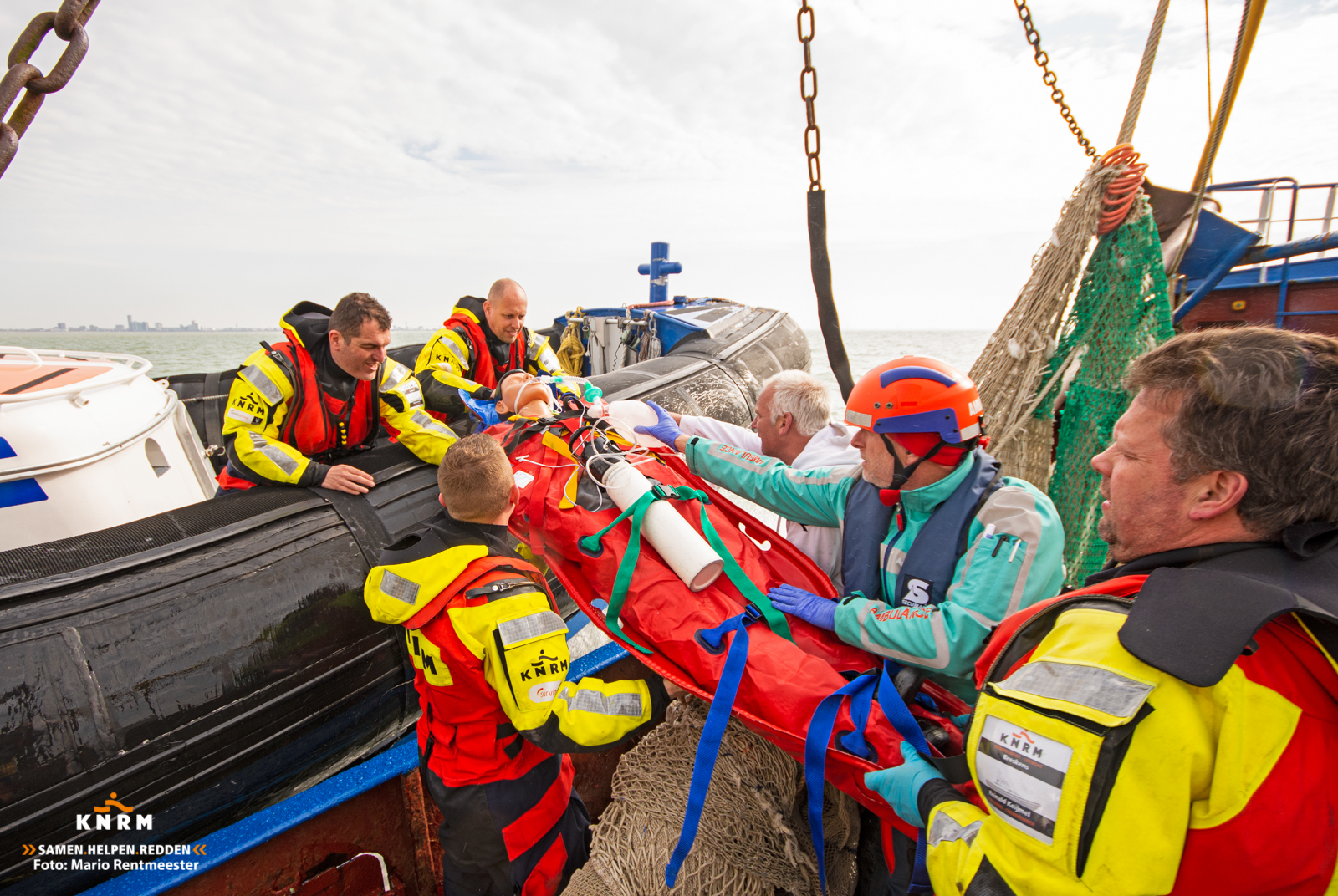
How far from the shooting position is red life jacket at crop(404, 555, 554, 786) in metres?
1.59

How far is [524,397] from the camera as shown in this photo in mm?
2854

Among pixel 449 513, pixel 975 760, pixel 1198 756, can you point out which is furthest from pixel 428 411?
pixel 1198 756

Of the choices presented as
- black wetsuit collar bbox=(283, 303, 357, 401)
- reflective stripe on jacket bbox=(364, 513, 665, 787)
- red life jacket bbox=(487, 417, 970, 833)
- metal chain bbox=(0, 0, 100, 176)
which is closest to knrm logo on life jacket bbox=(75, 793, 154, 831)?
reflective stripe on jacket bbox=(364, 513, 665, 787)

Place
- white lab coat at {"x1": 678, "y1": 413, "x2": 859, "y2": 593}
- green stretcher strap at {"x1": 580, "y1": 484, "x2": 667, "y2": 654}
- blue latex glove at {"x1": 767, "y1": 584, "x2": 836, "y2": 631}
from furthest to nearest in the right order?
white lab coat at {"x1": 678, "y1": 413, "x2": 859, "y2": 593}, green stretcher strap at {"x1": 580, "y1": 484, "x2": 667, "y2": 654}, blue latex glove at {"x1": 767, "y1": 584, "x2": 836, "y2": 631}

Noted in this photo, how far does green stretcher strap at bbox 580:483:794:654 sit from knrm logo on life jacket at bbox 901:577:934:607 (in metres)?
0.34

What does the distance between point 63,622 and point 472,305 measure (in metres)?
2.75

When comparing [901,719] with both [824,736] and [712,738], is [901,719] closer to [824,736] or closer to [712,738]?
[824,736]

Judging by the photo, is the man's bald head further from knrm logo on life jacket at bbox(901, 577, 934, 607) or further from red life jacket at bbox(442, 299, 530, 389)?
knrm logo on life jacket at bbox(901, 577, 934, 607)

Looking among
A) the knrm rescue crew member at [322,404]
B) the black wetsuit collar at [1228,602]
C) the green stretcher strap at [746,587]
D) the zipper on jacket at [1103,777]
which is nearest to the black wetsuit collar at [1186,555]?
the black wetsuit collar at [1228,602]

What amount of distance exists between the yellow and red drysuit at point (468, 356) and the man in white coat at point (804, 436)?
1.69 m

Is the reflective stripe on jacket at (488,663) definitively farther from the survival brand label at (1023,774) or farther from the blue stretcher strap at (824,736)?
the survival brand label at (1023,774)

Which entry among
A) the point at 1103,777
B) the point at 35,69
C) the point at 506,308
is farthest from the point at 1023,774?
the point at 506,308

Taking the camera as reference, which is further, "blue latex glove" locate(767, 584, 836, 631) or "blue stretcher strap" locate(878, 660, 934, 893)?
"blue latex glove" locate(767, 584, 836, 631)

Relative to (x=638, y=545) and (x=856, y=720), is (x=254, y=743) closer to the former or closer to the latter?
(x=638, y=545)
